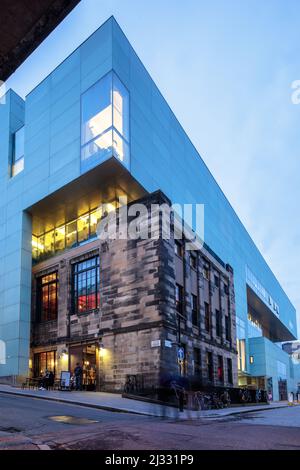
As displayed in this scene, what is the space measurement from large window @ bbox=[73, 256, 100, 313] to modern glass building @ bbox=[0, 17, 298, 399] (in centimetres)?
219

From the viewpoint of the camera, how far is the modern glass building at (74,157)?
109ft

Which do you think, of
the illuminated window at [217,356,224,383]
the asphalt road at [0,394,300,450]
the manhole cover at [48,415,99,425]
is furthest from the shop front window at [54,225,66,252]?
the manhole cover at [48,415,99,425]

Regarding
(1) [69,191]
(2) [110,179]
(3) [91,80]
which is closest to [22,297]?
(1) [69,191]

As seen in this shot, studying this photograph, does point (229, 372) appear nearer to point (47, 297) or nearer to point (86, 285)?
point (86, 285)

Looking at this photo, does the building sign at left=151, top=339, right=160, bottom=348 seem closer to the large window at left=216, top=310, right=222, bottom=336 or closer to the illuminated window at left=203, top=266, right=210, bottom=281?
the illuminated window at left=203, top=266, right=210, bottom=281

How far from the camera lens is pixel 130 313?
2928 centimetres

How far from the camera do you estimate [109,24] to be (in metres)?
33.7

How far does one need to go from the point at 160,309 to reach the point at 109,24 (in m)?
21.0

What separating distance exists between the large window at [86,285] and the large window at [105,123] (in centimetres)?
721

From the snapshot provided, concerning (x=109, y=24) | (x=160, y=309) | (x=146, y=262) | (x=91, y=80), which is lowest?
(x=160, y=309)

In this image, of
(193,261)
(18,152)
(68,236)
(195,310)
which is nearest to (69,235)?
(68,236)

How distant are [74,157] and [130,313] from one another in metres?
12.5

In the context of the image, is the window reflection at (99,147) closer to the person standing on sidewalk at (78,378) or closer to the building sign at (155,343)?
the building sign at (155,343)
